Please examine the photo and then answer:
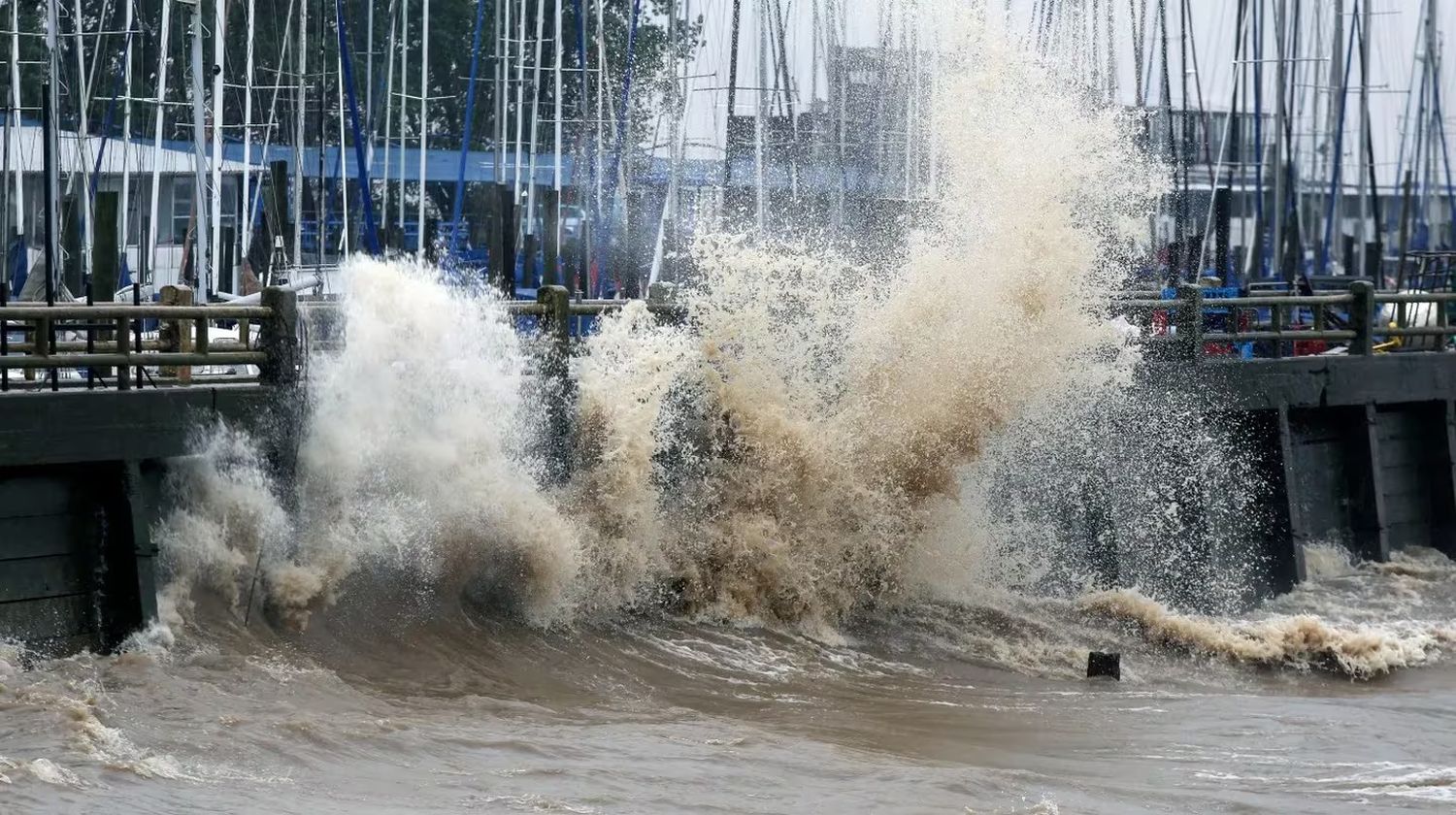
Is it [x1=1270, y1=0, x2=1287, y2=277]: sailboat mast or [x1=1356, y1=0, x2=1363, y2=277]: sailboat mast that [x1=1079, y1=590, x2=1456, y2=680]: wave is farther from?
[x1=1356, y1=0, x2=1363, y2=277]: sailboat mast

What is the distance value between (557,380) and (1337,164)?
895 inches

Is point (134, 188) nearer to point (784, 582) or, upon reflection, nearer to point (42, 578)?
point (784, 582)

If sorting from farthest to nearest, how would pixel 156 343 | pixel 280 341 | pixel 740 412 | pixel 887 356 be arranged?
pixel 887 356 → pixel 740 412 → pixel 156 343 → pixel 280 341

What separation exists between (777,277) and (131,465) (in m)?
5.86

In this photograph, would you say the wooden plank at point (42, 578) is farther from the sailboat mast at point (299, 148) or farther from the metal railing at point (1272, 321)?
the sailboat mast at point (299, 148)

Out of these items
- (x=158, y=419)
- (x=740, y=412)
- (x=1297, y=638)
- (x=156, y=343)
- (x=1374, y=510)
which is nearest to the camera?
(x=158, y=419)

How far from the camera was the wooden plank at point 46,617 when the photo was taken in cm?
1124

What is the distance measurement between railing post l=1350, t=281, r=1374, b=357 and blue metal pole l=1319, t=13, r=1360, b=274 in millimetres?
12332

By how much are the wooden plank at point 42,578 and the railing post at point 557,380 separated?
3567 mm

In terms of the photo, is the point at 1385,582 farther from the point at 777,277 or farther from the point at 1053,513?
the point at 777,277

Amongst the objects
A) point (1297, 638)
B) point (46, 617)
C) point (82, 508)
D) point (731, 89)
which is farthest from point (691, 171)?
point (46, 617)

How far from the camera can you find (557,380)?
14.1 m

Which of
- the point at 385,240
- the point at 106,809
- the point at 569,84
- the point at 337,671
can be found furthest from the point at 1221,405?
the point at 569,84

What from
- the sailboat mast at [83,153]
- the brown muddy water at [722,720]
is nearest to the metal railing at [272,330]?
the brown muddy water at [722,720]
